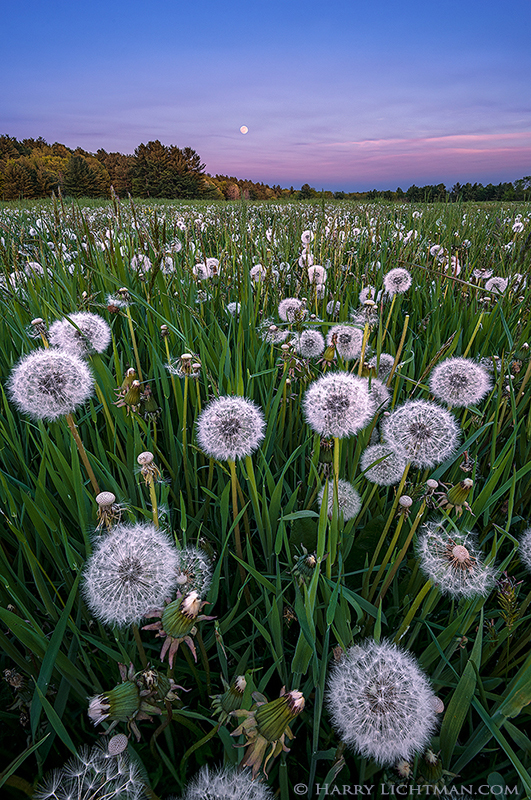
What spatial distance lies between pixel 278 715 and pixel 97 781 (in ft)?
1.35

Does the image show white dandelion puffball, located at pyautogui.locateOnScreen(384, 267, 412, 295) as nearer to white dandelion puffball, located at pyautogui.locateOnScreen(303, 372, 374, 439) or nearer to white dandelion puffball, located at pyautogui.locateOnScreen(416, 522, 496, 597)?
white dandelion puffball, located at pyautogui.locateOnScreen(303, 372, 374, 439)

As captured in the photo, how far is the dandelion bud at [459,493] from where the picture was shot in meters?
1.13

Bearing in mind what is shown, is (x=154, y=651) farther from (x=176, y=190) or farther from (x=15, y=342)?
(x=176, y=190)

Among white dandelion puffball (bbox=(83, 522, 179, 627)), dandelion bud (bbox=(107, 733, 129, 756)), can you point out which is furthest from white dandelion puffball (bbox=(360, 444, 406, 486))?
dandelion bud (bbox=(107, 733, 129, 756))

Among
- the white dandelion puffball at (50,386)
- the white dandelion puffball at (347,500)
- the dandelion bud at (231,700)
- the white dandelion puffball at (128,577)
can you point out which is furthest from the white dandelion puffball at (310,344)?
the dandelion bud at (231,700)

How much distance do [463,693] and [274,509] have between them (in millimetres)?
723

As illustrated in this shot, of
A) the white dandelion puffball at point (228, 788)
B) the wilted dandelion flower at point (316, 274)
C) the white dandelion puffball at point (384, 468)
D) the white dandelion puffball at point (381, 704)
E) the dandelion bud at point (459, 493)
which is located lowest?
the white dandelion puffball at point (228, 788)

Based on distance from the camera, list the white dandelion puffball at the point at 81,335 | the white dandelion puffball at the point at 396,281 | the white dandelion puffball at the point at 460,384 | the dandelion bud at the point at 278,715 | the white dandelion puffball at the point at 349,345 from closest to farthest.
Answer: the dandelion bud at the point at 278,715
the white dandelion puffball at the point at 460,384
the white dandelion puffball at the point at 81,335
the white dandelion puffball at the point at 349,345
the white dandelion puffball at the point at 396,281

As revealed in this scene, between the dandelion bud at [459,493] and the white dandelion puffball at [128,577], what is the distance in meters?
0.80

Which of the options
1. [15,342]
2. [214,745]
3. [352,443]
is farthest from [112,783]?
[15,342]

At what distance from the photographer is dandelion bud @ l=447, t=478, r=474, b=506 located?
44.5 inches

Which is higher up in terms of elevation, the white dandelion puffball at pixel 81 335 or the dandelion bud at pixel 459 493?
the white dandelion puffball at pixel 81 335

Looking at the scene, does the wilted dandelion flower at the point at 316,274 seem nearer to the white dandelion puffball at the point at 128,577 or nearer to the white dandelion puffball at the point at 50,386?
the white dandelion puffball at the point at 50,386

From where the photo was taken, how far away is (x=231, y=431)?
53.9 inches
